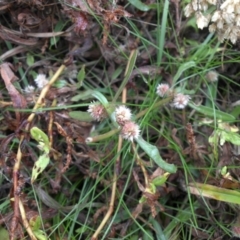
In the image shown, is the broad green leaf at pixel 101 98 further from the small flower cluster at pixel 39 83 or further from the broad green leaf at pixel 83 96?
the small flower cluster at pixel 39 83

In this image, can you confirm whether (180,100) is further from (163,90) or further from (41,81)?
(41,81)

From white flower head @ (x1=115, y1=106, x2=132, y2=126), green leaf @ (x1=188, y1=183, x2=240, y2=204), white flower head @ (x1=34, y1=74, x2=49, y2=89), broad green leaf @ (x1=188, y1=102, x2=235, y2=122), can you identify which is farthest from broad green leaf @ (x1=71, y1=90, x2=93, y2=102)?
green leaf @ (x1=188, y1=183, x2=240, y2=204)

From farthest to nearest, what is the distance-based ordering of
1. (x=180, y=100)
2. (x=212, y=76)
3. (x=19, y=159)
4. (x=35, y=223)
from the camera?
(x=212, y=76), (x=180, y=100), (x=19, y=159), (x=35, y=223)

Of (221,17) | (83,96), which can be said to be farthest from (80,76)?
(221,17)

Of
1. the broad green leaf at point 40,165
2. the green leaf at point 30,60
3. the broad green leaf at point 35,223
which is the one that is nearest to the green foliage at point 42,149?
the broad green leaf at point 40,165

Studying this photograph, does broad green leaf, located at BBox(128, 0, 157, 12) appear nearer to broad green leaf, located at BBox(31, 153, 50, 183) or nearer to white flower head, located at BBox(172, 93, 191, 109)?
white flower head, located at BBox(172, 93, 191, 109)

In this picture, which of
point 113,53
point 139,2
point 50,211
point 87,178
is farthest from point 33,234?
point 139,2

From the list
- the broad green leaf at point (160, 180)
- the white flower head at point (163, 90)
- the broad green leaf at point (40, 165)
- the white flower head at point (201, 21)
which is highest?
the white flower head at point (201, 21)
